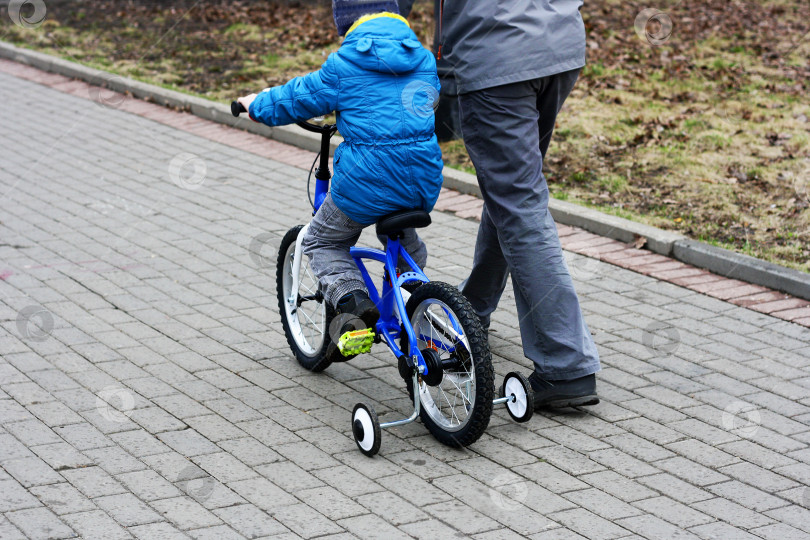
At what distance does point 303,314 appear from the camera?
5070 mm

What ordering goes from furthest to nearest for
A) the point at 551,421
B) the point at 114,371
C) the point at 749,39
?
the point at 749,39 → the point at 114,371 → the point at 551,421

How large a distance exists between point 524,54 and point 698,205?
339 cm

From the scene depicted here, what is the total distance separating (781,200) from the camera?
7.24 m

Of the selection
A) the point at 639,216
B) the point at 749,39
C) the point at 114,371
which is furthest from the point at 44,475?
the point at 749,39

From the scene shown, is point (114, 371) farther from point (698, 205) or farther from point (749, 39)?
point (749, 39)

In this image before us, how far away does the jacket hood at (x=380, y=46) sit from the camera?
394 cm
